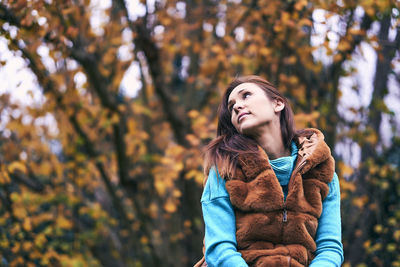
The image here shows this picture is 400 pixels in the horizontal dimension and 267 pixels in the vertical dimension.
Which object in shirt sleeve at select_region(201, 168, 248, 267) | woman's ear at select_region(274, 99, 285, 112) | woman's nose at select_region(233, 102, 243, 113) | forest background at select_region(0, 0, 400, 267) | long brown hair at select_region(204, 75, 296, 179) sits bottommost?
forest background at select_region(0, 0, 400, 267)

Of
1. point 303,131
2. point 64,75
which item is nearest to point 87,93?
point 64,75

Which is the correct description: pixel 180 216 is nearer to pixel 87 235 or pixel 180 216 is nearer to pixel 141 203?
pixel 141 203

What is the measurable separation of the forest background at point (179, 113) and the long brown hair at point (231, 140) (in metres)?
2.15

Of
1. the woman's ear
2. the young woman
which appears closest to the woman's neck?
the young woman

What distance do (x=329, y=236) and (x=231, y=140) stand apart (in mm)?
675

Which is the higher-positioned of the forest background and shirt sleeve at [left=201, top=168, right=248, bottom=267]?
shirt sleeve at [left=201, top=168, right=248, bottom=267]

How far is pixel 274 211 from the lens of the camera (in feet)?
6.55

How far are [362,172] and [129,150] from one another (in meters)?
3.37

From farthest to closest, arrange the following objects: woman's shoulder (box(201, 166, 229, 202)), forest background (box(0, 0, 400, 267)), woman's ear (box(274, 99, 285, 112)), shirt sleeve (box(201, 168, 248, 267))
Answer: forest background (box(0, 0, 400, 267)), woman's ear (box(274, 99, 285, 112)), woman's shoulder (box(201, 166, 229, 202)), shirt sleeve (box(201, 168, 248, 267))

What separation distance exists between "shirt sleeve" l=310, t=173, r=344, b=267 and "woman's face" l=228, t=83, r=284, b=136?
0.47 metres

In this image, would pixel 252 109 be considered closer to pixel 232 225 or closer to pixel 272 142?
pixel 272 142

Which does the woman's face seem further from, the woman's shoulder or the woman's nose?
the woman's shoulder

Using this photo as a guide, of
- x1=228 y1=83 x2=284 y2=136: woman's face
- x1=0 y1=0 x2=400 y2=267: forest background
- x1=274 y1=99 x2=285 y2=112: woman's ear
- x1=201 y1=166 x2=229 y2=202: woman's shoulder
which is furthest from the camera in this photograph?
x1=0 y1=0 x2=400 y2=267: forest background

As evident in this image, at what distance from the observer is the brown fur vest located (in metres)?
1.96
